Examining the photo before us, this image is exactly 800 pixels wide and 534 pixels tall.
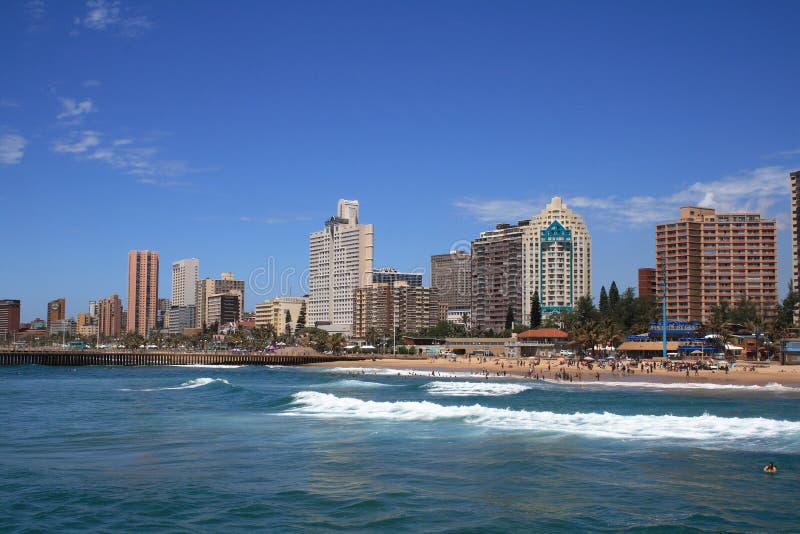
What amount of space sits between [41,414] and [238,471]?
78.0 ft

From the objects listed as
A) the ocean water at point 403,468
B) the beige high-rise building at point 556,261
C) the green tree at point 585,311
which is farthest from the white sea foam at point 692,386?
the beige high-rise building at point 556,261

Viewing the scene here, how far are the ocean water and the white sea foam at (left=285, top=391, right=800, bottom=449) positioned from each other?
0.39 ft

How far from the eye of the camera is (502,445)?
2923 centimetres

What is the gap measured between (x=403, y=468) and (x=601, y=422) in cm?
1433

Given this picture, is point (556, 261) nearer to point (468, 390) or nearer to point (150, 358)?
point (150, 358)

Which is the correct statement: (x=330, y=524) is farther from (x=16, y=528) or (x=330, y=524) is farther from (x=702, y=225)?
(x=702, y=225)

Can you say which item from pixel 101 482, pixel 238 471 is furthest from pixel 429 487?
pixel 101 482

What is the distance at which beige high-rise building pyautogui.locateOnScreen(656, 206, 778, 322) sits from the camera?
150625 millimetres

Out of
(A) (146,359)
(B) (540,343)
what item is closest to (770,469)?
(B) (540,343)

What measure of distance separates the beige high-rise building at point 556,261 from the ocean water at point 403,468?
139 meters

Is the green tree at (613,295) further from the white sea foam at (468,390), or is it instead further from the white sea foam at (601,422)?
the white sea foam at (601,422)

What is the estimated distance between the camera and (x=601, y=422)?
35531 mm

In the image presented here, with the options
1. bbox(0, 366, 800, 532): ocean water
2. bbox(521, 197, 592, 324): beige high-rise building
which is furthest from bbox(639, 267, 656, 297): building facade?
bbox(0, 366, 800, 532): ocean water

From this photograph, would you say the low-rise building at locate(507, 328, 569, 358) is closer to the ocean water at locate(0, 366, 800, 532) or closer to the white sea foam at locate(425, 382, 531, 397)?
the white sea foam at locate(425, 382, 531, 397)
